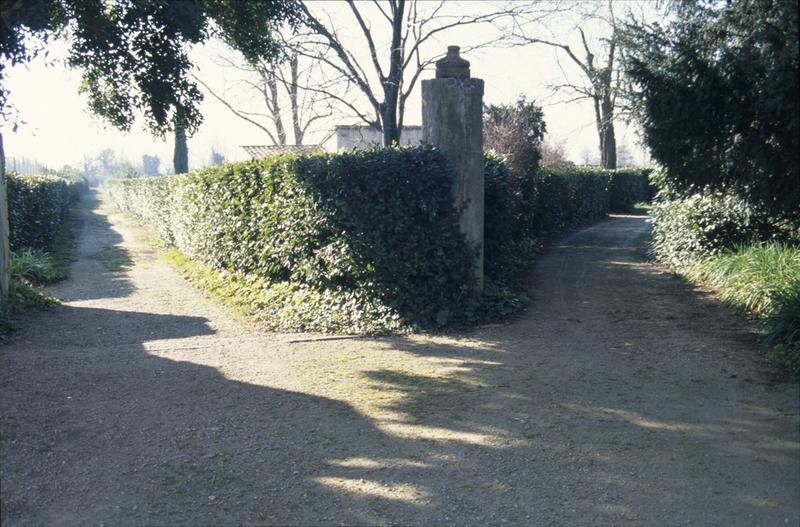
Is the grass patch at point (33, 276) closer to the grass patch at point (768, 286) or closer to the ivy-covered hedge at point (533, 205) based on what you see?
the ivy-covered hedge at point (533, 205)

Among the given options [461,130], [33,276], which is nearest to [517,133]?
[461,130]

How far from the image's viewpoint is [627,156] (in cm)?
8794

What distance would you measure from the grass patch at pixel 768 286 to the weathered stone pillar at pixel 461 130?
334 cm

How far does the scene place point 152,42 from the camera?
917 centimetres

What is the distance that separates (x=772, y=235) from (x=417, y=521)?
8.69 m

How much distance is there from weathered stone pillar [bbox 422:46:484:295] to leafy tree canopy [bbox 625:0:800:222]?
107 inches

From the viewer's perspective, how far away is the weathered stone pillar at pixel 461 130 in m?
9.29

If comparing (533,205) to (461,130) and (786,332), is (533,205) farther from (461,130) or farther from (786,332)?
(786,332)

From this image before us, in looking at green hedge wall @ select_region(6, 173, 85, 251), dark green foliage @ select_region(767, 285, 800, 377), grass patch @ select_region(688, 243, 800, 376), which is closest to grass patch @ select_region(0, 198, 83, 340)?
green hedge wall @ select_region(6, 173, 85, 251)

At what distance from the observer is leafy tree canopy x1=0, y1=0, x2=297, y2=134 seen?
8695mm

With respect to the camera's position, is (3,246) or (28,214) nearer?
(3,246)

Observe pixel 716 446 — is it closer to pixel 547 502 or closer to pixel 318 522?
pixel 547 502

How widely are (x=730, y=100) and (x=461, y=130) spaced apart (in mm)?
4006

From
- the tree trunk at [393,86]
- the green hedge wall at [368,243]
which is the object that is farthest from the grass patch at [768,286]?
the tree trunk at [393,86]
